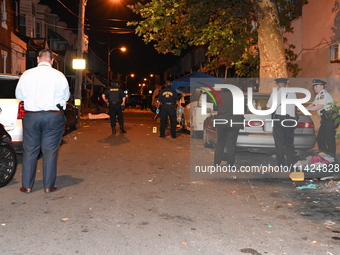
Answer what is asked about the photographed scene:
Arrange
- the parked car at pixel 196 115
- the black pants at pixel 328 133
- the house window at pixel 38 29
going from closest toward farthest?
1. the black pants at pixel 328 133
2. the parked car at pixel 196 115
3. the house window at pixel 38 29

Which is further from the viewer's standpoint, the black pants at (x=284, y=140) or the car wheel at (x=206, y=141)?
the car wheel at (x=206, y=141)

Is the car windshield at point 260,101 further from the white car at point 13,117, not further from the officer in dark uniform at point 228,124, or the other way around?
the white car at point 13,117

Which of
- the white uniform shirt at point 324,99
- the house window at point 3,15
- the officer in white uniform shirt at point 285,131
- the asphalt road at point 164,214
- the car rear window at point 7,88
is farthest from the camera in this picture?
the house window at point 3,15

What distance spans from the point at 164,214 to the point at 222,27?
1226cm

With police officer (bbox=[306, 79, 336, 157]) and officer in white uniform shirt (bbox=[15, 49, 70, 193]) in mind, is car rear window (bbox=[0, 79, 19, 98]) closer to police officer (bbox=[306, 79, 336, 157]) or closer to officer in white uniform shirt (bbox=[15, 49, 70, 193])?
officer in white uniform shirt (bbox=[15, 49, 70, 193])

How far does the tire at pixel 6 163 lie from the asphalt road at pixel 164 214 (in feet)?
0.45

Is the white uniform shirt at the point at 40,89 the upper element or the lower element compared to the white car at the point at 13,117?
upper

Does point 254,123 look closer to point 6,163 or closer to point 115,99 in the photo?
point 6,163

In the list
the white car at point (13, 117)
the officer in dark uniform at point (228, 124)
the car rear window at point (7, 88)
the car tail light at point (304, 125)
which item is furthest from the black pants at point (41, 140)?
the car tail light at point (304, 125)

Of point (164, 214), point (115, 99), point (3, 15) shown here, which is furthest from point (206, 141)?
point (3, 15)

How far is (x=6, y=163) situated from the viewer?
23.7 ft

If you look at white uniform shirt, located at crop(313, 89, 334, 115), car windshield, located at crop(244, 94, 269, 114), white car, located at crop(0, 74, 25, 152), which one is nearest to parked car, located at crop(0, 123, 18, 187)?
white car, located at crop(0, 74, 25, 152)

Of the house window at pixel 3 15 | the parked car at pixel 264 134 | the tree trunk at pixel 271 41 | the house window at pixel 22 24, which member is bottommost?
the parked car at pixel 264 134

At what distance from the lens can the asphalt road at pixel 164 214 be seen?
4523 mm
